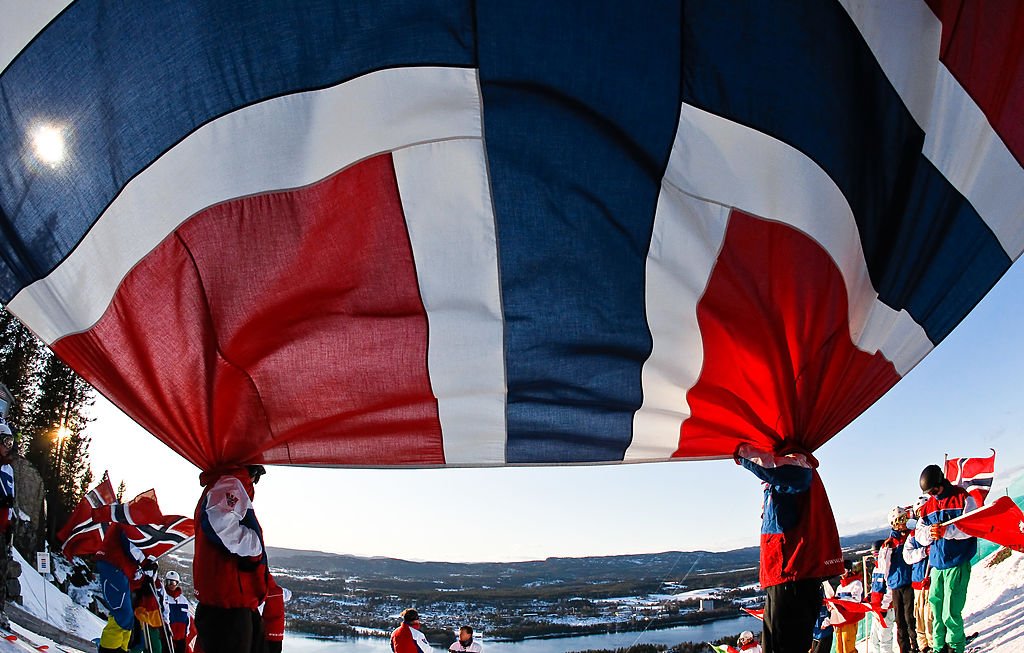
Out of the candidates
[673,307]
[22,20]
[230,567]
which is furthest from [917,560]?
[22,20]

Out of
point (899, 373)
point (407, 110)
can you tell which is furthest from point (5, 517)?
point (899, 373)

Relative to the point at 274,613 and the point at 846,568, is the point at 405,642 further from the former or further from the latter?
the point at 846,568

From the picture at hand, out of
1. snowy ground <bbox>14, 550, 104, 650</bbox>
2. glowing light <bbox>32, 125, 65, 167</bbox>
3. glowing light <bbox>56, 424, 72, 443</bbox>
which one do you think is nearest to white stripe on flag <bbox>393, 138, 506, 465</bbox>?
glowing light <bbox>32, 125, 65, 167</bbox>

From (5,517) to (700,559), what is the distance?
34.8 feet

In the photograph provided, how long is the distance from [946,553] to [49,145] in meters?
5.29

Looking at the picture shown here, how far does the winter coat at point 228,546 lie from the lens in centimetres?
282

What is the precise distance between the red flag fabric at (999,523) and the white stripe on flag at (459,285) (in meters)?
3.28

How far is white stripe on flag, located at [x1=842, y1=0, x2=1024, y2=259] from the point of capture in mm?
2348

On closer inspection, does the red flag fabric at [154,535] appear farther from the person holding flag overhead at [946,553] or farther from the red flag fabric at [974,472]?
the red flag fabric at [974,472]

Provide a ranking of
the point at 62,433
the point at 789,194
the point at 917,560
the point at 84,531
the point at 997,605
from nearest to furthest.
Answer: the point at 789,194 < the point at 917,560 < the point at 84,531 < the point at 997,605 < the point at 62,433

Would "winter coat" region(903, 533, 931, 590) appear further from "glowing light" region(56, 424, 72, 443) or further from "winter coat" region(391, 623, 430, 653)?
"glowing light" region(56, 424, 72, 443)

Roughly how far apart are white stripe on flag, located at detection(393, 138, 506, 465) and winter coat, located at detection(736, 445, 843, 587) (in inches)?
40.8

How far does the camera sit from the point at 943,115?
2.43 m

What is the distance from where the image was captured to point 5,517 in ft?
19.8
